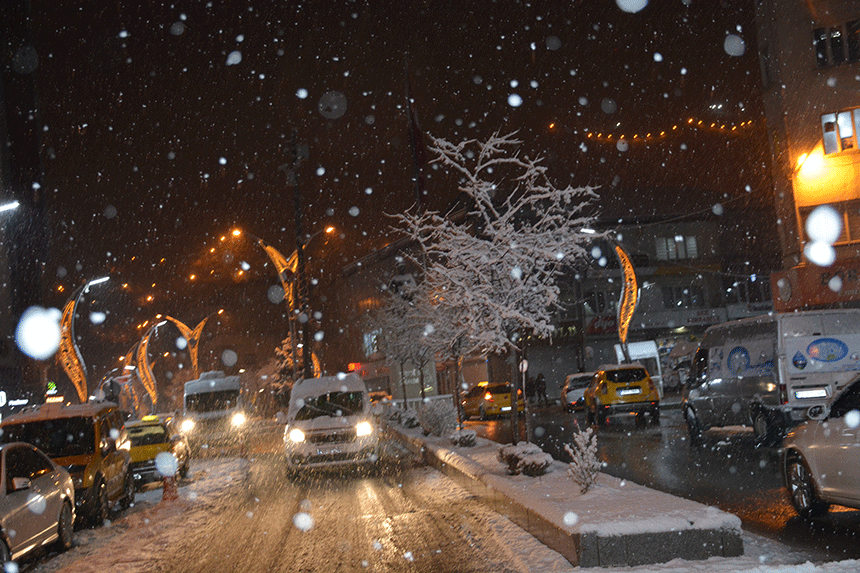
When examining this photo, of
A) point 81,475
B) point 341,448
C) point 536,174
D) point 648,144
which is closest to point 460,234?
point 536,174

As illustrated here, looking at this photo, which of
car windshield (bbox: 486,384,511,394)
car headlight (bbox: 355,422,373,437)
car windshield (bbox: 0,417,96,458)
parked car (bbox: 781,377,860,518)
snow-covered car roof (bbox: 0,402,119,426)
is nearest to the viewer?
parked car (bbox: 781,377,860,518)

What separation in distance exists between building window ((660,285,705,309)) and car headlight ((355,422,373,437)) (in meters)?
38.4

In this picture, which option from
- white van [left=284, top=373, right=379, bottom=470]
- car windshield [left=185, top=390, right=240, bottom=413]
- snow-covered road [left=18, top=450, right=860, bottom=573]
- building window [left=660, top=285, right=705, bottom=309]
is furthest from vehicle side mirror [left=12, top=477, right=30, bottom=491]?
building window [left=660, top=285, right=705, bottom=309]

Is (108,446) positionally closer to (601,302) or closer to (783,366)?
(783,366)

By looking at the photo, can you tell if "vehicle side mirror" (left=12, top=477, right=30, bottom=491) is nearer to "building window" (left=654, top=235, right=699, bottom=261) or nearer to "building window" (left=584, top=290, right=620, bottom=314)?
"building window" (left=584, top=290, right=620, bottom=314)

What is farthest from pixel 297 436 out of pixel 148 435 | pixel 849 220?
pixel 849 220

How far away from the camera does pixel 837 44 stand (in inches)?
1069

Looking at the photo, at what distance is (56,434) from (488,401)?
2214 cm

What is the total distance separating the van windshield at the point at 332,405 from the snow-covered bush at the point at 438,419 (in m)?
3.15

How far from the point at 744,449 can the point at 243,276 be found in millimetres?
79210

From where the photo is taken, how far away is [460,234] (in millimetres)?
13703

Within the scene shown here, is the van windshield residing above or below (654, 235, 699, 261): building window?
below

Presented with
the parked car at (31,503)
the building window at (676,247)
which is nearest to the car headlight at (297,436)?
the parked car at (31,503)

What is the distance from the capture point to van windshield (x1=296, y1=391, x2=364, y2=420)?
17.7m
